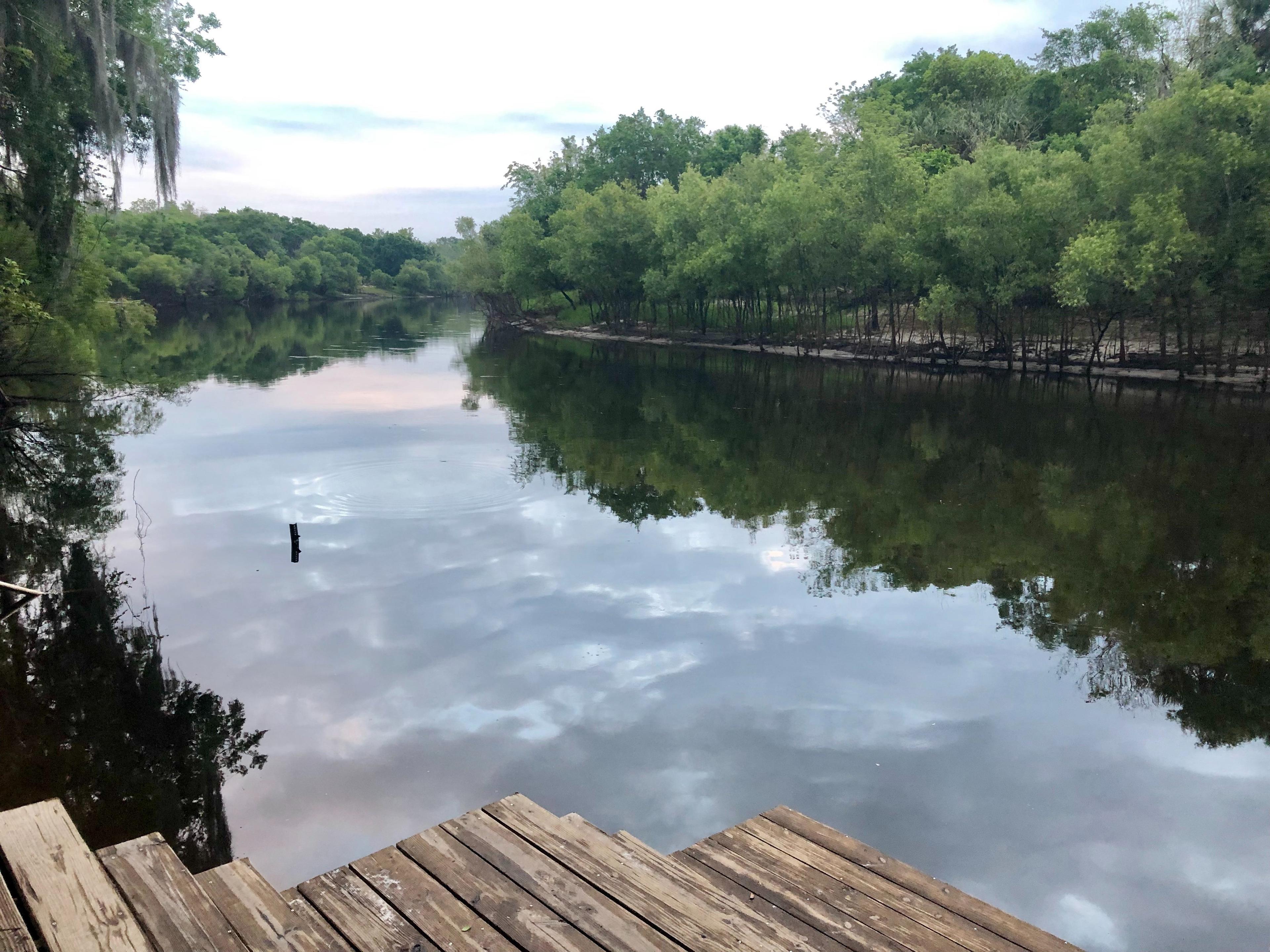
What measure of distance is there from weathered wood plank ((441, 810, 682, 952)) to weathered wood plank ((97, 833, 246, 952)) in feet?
3.30

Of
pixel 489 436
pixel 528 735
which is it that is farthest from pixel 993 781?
pixel 489 436

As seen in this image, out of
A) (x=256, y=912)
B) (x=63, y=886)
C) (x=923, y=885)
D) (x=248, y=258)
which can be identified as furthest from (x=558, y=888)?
(x=248, y=258)

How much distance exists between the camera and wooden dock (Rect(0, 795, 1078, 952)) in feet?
9.50

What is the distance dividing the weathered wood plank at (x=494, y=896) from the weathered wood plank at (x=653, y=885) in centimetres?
24

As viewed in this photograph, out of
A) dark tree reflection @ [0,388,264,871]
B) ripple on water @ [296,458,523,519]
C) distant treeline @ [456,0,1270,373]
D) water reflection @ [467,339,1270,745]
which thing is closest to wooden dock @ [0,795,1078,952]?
dark tree reflection @ [0,388,264,871]

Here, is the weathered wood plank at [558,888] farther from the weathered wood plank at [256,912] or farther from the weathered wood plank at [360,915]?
the weathered wood plank at [256,912]

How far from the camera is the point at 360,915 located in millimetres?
3408

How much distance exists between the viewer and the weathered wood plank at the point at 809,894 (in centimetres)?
421

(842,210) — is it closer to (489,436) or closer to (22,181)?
(489,436)

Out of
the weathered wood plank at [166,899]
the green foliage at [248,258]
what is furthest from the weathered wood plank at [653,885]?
the green foliage at [248,258]

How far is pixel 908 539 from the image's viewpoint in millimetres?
13781

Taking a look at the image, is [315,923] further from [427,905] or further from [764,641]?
[764,641]

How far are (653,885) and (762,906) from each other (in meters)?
1.22

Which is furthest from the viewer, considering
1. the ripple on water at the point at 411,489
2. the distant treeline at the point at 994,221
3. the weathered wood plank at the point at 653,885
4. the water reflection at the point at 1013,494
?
the distant treeline at the point at 994,221
